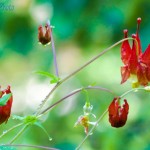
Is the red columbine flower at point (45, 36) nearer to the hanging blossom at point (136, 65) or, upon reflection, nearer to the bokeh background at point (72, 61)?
the hanging blossom at point (136, 65)

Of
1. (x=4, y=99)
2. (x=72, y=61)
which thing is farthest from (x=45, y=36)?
(x=72, y=61)

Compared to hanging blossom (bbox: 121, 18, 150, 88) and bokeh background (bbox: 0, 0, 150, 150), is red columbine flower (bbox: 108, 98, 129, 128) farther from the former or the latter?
bokeh background (bbox: 0, 0, 150, 150)

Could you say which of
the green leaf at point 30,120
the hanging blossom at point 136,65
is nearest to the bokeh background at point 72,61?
the hanging blossom at point 136,65

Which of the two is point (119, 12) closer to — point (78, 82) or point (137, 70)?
point (78, 82)

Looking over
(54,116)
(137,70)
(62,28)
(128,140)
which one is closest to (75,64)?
(62,28)

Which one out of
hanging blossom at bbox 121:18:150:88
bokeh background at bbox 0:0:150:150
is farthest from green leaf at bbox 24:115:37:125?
bokeh background at bbox 0:0:150:150

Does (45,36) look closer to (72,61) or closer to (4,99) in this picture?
(4,99)
